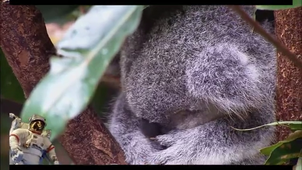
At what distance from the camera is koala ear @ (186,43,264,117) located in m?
1.67

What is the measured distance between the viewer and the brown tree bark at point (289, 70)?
133 cm

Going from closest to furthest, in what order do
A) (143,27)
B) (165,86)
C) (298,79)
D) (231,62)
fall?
(298,79), (231,62), (165,86), (143,27)

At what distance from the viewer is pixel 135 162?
1843 millimetres

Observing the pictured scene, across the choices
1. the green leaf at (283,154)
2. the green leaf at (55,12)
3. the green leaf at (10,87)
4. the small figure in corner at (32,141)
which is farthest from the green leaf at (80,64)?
the green leaf at (10,87)

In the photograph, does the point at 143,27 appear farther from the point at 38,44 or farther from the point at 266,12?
the point at 38,44

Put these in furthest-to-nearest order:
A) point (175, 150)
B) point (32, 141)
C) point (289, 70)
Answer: point (175, 150) → point (289, 70) → point (32, 141)

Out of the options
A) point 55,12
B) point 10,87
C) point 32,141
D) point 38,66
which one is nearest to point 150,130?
point 10,87

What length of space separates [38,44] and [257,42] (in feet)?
2.83

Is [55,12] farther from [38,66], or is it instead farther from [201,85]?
[201,85]

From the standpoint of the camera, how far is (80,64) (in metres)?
0.66

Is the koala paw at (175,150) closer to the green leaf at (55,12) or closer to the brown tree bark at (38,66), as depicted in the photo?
the brown tree bark at (38,66)

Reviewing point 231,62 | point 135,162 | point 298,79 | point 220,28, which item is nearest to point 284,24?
point 298,79

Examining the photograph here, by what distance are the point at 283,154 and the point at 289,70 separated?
26 cm

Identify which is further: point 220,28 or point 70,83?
point 220,28
